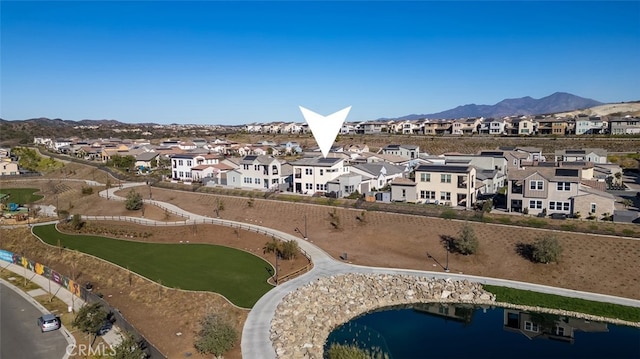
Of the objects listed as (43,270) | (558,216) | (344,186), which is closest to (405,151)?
(344,186)

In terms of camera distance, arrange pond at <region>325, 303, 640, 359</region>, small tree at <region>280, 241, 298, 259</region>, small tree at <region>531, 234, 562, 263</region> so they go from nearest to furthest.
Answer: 1. pond at <region>325, 303, 640, 359</region>
2. small tree at <region>531, 234, 562, 263</region>
3. small tree at <region>280, 241, 298, 259</region>

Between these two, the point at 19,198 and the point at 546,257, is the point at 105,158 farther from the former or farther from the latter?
the point at 546,257

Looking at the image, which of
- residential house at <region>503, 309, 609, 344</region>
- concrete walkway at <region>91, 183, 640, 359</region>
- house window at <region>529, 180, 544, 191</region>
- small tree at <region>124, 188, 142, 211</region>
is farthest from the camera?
small tree at <region>124, 188, 142, 211</region>

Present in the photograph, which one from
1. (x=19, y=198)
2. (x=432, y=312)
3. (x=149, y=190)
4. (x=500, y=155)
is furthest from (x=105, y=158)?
(x=432, y=312)

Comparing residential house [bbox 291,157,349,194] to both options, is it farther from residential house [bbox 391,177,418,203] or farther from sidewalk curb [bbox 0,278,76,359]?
sidewalk curb [bbox 0,278,76,359]

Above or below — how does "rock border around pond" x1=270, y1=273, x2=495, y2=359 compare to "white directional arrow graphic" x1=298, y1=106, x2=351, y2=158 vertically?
below

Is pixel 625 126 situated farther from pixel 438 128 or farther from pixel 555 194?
pixel 555 194

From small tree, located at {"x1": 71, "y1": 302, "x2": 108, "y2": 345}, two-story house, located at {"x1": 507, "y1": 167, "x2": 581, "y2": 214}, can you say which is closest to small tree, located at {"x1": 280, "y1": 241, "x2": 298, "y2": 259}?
small tree, located at {"x1": 71, "y1": 302, "x2": 108, "y2": 345}
